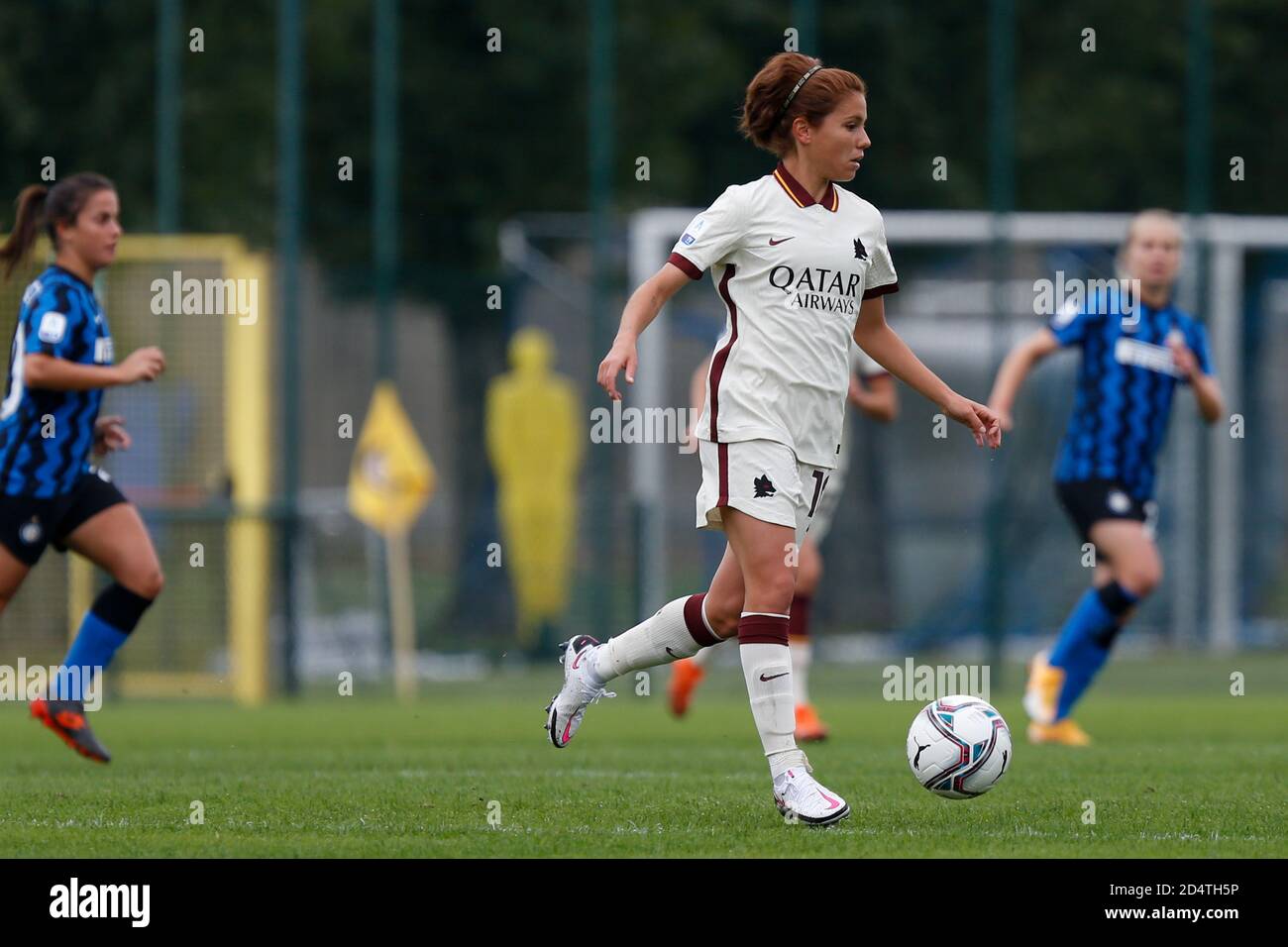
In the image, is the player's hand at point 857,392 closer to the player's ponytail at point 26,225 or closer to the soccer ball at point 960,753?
the soccer ball at point 960,753

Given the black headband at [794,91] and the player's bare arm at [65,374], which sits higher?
the black headband at [794,91]

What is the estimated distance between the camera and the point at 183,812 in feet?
20.5

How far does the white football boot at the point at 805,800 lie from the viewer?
578cm

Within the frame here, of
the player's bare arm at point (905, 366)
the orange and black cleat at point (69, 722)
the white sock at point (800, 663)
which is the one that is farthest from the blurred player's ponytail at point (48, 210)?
the white sock at point (800, 663)

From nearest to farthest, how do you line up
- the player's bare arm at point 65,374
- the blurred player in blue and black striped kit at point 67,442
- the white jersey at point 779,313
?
1. the white jersey at point 779,313
2. the player's bare arm at point 65,374
3. the blurred player in blue and black striped kit at point 67,442

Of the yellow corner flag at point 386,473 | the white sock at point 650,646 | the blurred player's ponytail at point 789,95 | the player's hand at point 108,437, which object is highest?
the blurred player's ponytail at point 789,95

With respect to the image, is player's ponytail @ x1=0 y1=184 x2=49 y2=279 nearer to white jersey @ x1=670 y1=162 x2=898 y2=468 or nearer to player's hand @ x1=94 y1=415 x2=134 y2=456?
player's hand @ x1=94 y1=415 x2=134 y2=456

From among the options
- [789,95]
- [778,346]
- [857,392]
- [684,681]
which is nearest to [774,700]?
[778,346]

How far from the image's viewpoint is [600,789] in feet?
22.5

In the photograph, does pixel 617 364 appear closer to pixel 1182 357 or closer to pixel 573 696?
pixel 573 696

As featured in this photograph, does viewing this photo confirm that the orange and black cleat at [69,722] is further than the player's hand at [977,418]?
Yes

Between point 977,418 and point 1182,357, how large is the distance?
10.4 ft

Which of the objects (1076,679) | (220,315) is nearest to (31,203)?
(1076,679)

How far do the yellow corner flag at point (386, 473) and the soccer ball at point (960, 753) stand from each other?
9608 mm
